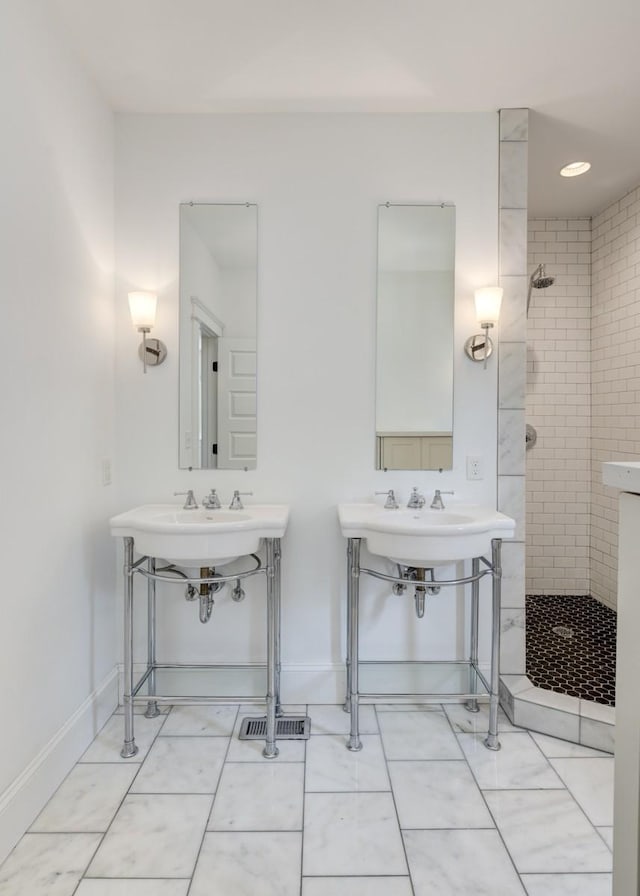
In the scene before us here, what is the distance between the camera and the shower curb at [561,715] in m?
1.92

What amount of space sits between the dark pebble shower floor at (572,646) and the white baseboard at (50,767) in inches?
70.6

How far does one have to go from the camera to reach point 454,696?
196 centimetres

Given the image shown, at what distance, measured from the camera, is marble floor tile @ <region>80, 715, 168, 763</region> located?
6.16 ft

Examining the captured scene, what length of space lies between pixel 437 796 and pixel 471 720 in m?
0.52

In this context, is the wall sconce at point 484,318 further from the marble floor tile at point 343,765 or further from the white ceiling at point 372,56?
the marble floor tile at point 343,765

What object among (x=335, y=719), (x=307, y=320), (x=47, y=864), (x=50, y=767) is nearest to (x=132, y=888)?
(x=47, y=864)

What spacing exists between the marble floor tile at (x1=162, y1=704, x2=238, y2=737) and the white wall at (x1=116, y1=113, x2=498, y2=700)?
21 centimetres

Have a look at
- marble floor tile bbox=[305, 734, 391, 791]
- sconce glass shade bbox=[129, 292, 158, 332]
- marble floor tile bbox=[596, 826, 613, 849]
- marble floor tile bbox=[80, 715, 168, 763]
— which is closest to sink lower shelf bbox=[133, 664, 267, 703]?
marble floor tile bbox=[80, 715, 168, 763]

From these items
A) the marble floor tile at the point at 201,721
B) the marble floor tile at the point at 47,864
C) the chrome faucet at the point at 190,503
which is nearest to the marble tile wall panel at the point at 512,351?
the marble floor tile at the point at 201,721

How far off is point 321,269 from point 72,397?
114 cm

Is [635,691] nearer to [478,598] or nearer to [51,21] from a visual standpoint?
[478,598]

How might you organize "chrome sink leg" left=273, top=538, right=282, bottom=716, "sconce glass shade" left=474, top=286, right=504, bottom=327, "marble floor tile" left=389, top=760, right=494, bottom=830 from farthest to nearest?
"sconce glass shade" left=474, top=286, right=504, bottom=327
"chrome sink leg" left=273, top=538, right=282, bottom=716
"marble floor tile" left=389, top=760, right=494, bottom=830

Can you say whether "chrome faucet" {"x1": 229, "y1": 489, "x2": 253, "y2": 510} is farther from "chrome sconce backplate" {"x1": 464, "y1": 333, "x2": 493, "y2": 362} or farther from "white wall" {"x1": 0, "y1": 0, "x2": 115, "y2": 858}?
"chrome sconce backplate" {"x1": 464, "y1": 333, "x2": 493, "y2": 362}

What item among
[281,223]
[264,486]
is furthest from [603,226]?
[264,486]
